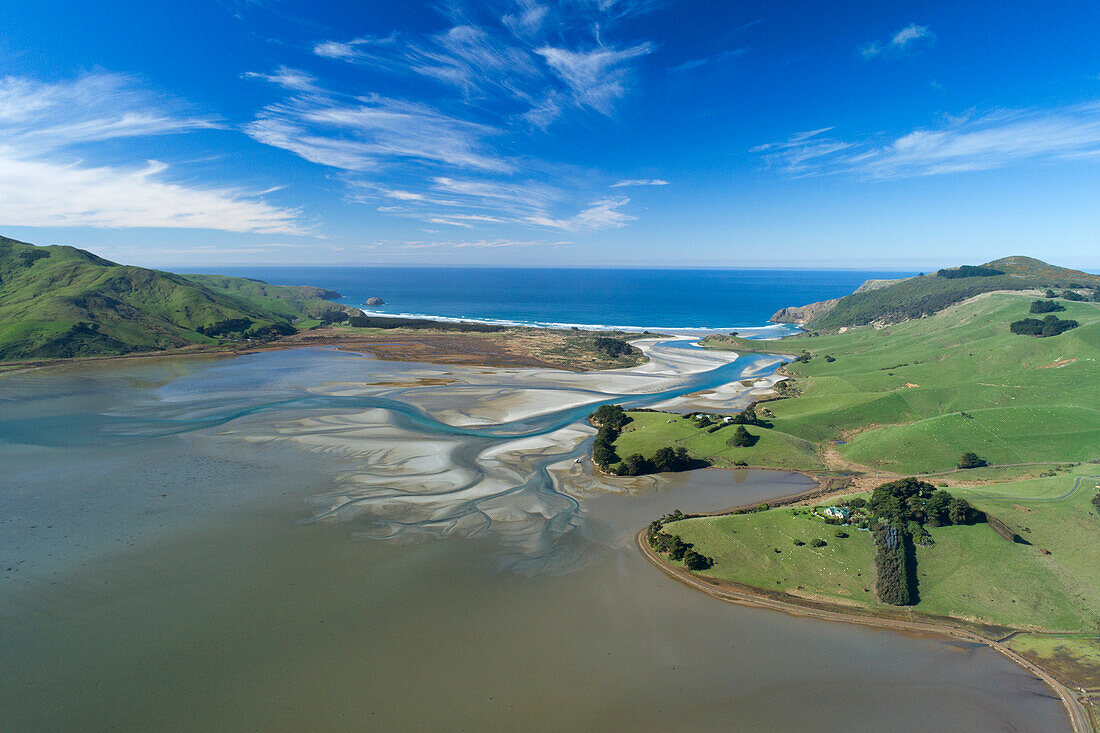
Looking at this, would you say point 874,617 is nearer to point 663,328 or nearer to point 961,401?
point 961,401

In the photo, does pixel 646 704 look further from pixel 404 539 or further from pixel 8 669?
pixel 8 669

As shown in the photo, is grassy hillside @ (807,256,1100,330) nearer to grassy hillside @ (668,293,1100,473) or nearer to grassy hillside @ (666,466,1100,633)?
grassy hillside @ (668,293,1100,473)

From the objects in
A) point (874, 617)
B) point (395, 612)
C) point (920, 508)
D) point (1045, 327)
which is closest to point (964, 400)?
point (1045, 327)

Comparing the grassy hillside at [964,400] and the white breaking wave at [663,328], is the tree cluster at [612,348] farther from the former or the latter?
the grassy hillside at [964,400]

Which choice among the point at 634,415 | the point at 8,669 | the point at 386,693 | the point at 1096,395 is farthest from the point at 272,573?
the point at 1096,395

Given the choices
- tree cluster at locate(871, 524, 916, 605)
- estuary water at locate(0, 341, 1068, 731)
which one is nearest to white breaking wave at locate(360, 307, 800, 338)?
estuary water at locate(0, 341, 1068, 731)

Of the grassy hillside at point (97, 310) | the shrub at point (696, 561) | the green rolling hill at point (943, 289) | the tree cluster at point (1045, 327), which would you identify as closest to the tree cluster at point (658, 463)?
the shrub at point (696, 561)
